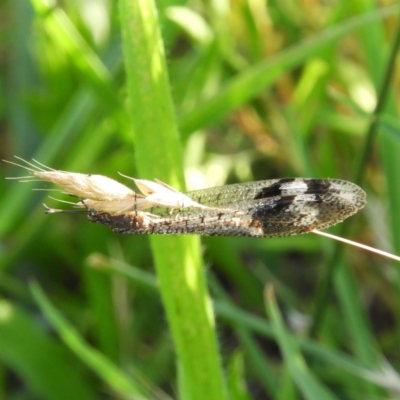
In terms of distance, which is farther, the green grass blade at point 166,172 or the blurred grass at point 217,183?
the blurred grass at point 217,183

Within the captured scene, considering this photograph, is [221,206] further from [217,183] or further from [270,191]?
[217,183]

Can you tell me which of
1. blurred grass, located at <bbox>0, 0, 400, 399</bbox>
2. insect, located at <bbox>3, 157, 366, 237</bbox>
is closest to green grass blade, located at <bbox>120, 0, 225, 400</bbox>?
insect, located at <bbox>3, 157, 366, 237</bbox>

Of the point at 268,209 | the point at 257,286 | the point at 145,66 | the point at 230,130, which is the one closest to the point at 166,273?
the point at 268,209

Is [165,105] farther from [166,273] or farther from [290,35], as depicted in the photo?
[290,35]

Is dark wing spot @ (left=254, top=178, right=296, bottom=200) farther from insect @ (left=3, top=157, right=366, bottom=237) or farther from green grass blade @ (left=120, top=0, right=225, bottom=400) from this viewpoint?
green grass blade @ (left=120, top=0, right=225, bottom=400)

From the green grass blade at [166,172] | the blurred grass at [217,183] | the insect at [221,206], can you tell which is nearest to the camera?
the insect at [221,206]

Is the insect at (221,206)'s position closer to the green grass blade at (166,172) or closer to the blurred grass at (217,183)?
the green grass blade at (166,172)

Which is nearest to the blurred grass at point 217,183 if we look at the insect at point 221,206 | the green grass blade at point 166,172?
the green grass blade at point 166,172
